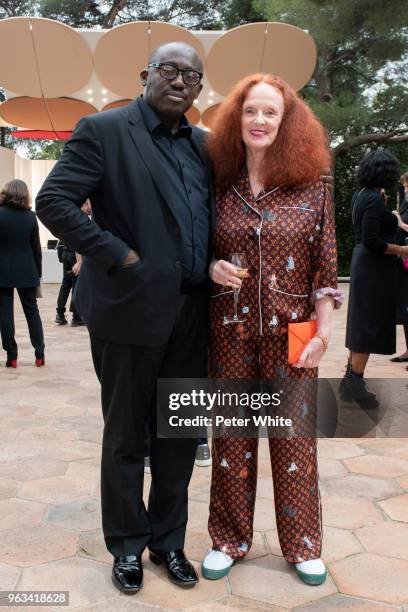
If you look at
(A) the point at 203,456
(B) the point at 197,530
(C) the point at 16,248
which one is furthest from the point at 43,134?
(B) the point at 197,530

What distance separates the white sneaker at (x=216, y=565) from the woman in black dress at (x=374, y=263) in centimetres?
259

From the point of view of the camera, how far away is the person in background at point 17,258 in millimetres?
6125

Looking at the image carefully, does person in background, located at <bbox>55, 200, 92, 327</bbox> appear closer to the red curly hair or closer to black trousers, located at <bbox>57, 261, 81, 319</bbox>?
black trousers, located at <bbox>57, 261, 81, 319</bbox>

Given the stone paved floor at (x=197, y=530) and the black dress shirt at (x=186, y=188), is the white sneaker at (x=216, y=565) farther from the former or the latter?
the black dress shirt at (x=186, y=188)

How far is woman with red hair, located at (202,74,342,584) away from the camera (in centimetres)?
222

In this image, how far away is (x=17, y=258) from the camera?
6148mm

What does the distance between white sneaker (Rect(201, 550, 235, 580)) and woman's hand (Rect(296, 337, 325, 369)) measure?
79 centimetres

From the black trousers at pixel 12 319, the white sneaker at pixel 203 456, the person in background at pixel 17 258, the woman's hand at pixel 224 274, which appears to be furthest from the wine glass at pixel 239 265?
the black trousers at pixel 12 319

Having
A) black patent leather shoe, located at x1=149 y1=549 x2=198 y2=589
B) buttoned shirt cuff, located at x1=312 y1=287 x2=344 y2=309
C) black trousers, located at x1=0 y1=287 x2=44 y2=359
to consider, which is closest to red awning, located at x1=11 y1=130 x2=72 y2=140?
black trousers, located at x1=0 y1=287 x2=44 y2=359

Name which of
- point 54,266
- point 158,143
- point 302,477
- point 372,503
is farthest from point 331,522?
point 54,266

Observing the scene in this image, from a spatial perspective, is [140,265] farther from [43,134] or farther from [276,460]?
[43,134]

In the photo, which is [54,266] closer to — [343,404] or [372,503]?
[343,404]

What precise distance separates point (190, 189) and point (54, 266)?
1441 cm

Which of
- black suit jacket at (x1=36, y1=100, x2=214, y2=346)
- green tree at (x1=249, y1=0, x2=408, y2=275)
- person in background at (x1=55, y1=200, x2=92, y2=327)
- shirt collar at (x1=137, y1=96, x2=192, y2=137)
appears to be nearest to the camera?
black suit jacket at (x1=36, y1=100, x2=214, y2=346)
